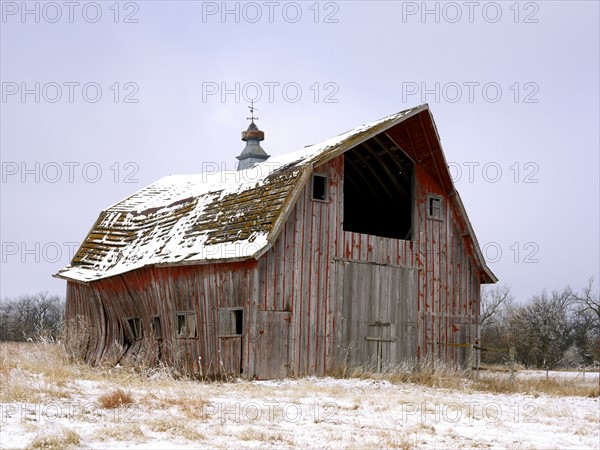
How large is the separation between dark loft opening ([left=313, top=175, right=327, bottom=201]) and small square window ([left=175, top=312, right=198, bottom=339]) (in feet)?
14.1

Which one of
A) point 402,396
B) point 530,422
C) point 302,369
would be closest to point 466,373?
point 302,369

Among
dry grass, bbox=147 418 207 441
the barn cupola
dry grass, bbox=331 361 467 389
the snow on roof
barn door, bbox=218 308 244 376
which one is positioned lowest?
dry grass, bbox=331 361 467 389

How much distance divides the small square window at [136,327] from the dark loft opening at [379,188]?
7.17 meters

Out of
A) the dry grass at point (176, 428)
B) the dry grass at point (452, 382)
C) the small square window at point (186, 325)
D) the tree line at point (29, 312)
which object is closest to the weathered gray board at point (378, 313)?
the dry grass at point (452, 382)

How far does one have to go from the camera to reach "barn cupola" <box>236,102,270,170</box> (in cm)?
4147

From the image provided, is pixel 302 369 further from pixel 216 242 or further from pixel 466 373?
pixel 466 373

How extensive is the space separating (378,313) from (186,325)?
4.90 meters

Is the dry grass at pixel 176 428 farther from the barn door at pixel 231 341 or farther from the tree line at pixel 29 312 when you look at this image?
the tree line at pixel 29 312

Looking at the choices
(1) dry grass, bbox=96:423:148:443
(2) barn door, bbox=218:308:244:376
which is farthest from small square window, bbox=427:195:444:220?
(1) dry grass, bbox=96:423:148:443

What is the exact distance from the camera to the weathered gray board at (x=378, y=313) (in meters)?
19.0

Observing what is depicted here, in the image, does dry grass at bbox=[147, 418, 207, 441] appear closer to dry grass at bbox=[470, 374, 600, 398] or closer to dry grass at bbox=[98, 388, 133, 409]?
dry grass at bbox=[98, 388, 133, 409]

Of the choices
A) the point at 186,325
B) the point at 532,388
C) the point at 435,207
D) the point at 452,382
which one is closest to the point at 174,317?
the point at 186,325

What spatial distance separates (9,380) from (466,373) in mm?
12589

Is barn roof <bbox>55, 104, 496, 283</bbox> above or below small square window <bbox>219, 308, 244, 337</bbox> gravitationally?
above
